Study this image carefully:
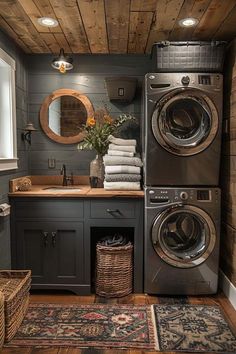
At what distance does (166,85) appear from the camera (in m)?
2.64

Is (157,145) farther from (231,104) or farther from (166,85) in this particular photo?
(231,104)

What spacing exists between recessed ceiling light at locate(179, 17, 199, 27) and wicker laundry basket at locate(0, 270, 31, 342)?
2.35 metres

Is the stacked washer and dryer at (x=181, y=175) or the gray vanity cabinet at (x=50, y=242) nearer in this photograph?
the stacked washer and dryer at (x=181, y=175)

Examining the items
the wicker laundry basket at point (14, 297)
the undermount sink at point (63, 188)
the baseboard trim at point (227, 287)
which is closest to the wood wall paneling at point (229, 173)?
the baseboard trim at point (227, 287)

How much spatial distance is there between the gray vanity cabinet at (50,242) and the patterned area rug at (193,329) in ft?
2.56

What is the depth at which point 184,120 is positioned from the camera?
2.77 meters

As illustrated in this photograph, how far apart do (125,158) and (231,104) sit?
105 centimetres

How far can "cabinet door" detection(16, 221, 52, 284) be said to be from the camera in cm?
279

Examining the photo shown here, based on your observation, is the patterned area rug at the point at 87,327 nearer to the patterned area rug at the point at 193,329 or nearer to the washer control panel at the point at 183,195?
the patterned area rug at the point at 193,329

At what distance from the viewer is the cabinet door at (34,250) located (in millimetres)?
2795

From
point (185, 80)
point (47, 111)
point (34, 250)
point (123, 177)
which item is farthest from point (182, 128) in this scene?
point (34, 250)

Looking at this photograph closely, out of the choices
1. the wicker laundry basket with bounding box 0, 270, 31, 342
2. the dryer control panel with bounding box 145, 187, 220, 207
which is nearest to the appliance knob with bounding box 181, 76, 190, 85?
the dryer control panel with bounding box 145, 187, 220, 207

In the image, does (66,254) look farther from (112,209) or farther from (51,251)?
(112,209)

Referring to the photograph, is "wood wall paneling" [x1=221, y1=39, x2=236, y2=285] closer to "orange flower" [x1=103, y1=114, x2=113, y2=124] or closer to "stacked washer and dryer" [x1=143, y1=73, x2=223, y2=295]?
"stacked washer and dryer" [x1=143, y1=73, x2=223, y2=295]
